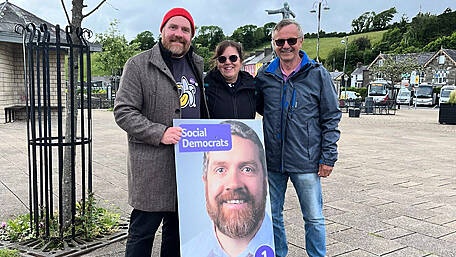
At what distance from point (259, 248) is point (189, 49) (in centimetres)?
148

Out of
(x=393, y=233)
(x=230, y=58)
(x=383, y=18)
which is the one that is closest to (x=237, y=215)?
(x=230, y=58)

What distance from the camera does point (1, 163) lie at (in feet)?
25.5

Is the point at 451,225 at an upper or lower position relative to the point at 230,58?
lower

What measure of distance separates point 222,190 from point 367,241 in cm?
203

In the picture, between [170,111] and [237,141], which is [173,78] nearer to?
[170,111]

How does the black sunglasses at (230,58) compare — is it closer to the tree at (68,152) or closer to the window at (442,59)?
the tree at (68,152)

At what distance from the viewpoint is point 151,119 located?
8.66 ft

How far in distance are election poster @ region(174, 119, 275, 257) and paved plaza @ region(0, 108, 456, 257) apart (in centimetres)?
110

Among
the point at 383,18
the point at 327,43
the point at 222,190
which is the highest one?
the point at 383,18

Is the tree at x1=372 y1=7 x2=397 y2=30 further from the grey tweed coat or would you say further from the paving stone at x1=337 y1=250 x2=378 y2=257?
the grey tweed coat

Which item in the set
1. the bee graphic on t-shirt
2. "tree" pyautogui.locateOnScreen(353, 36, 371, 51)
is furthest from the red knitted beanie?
"tree" pyautogui.locateOnScreen(353, 36, 371, 51)

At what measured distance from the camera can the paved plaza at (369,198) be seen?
12.7ft

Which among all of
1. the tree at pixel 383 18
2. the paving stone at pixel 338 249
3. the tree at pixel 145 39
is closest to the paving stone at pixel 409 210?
the paving stone at pixel 338 249

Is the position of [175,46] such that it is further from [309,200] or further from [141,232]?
[309,200]
